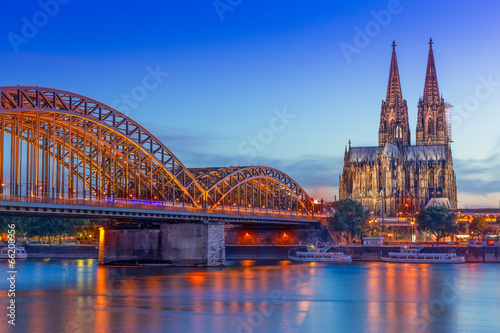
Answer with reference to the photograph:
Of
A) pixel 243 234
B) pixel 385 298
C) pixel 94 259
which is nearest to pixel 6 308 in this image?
pixel 385 298

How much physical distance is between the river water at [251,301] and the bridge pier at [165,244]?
7.61 metres

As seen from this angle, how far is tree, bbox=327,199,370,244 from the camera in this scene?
479ft

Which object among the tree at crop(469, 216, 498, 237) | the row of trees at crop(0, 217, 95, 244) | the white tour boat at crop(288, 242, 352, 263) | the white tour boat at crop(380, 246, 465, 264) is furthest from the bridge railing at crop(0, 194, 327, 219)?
the tree at crop(469, 216, 498, 237)

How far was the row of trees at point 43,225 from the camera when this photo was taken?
145m

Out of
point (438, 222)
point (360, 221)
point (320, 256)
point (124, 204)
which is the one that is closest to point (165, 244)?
point (124, 204)

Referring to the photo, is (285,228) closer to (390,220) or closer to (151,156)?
(151,156)

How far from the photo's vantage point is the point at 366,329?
44031 millimetres

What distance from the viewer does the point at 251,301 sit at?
190 feet

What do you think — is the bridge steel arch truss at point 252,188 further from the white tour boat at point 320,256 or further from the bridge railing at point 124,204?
the white tour boat at point 320,256

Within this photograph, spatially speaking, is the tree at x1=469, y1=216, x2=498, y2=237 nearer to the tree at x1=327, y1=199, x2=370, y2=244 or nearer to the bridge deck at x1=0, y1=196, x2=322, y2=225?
the tree at x1=327, y1=199, x2=370, y2=244

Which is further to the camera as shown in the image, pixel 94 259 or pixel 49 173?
pixel 94 259

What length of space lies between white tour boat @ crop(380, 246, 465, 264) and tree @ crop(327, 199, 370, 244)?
23.3 meters

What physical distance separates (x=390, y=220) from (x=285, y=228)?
65.6m

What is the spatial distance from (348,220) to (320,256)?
28.2 metres
